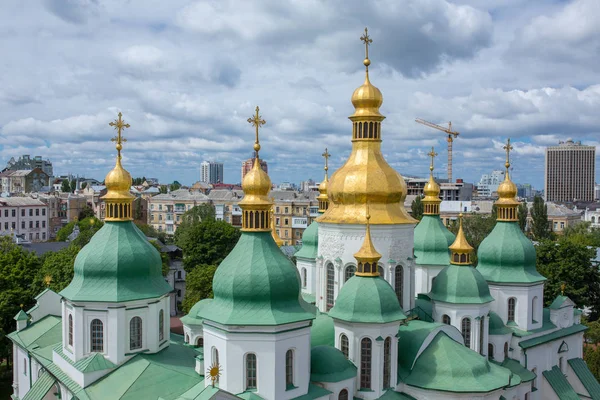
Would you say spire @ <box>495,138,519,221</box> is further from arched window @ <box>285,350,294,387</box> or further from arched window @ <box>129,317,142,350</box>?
arched window @ <box>129,317,142,350</box>

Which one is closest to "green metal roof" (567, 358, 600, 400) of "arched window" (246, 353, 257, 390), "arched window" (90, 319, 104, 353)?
"arched window" (246, 353, 257, 390)

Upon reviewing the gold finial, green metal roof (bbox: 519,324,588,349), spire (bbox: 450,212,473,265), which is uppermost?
the gold finial

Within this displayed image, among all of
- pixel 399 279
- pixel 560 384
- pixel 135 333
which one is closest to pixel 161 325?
pixel 135 333

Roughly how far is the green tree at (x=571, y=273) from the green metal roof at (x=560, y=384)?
41.8 ft

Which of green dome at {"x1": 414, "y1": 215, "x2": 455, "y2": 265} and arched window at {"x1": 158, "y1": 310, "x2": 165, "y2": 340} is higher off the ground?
green dome at {"x1": 414, "y1": 215, "x2": 455, "y2": 265}

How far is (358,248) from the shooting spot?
73.6 ft

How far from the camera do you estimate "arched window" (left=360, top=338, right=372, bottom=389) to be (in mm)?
19453

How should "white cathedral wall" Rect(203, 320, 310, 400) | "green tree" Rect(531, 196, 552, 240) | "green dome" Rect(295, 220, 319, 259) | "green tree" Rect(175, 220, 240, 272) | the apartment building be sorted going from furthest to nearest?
the apartment building → "green tree" Rect(531, 196, 552, 240) → "green tree" Rect(175, 220, 240, 272) → "green dome" Rect(295, 220, 319, 259) → "white cathedral wall" Rect(203, 320, 310, 400)

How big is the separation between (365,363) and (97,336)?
10.0m

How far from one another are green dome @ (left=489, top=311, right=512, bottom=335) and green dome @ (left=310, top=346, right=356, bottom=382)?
9.77 metres

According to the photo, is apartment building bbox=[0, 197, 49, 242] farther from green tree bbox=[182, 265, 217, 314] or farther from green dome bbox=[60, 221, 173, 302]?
green dome bbox=[60, 221, 173, 302]

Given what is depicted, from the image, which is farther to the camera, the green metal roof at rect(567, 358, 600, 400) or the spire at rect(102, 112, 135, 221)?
the green metal roof at rect(567, 358, 600, 400)

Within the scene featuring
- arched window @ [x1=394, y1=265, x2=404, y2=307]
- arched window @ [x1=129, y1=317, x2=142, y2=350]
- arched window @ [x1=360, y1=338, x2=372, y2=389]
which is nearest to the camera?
arched window @ [x1=360, y1=338, x2=372, y2=389]

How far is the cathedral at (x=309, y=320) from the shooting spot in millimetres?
17797
